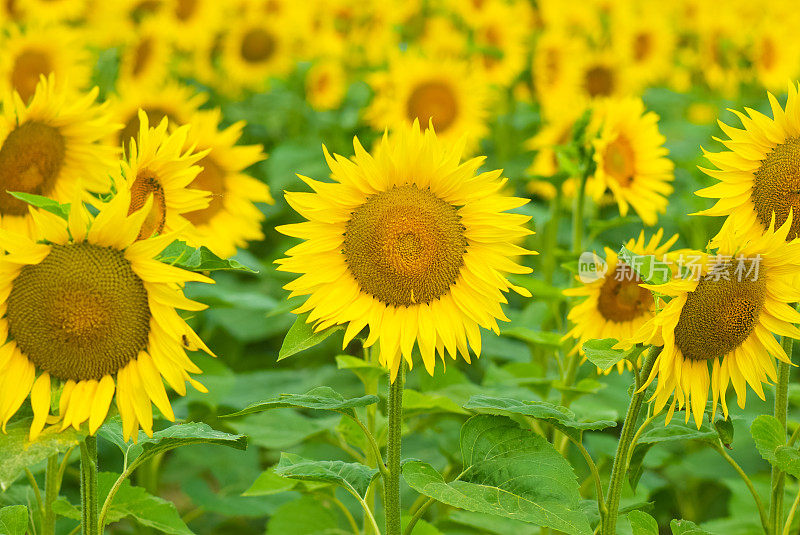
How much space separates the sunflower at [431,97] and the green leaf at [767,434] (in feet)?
7.19

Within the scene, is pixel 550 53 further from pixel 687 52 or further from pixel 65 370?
pixel 65 370

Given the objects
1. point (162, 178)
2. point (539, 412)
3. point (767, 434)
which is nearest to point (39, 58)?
point (162, 178)

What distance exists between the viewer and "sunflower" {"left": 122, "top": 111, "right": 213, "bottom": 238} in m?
1.62

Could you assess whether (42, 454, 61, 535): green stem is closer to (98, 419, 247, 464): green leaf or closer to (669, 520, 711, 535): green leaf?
(98, 419, 247, 464): green leaf

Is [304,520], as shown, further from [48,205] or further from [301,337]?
[48,205]

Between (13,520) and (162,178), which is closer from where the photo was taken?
(13,520)

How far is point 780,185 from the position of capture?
161 cm

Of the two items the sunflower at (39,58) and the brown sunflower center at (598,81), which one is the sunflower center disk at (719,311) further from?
the brown sunflower center at (598,81)

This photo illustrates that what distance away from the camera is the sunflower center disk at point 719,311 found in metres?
1.46

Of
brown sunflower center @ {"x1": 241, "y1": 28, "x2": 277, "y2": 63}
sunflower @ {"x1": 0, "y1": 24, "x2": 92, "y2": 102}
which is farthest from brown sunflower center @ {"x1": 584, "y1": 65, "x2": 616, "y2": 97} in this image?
sunflower @ {"x1": 0, "y1": 24, "x2": 92, "y2": 102}

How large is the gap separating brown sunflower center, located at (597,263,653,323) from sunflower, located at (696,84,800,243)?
311mm

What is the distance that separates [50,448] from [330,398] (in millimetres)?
431

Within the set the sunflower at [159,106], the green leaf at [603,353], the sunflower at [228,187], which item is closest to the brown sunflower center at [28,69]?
the sunflower at [159,106]

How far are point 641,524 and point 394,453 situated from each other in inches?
16.6
